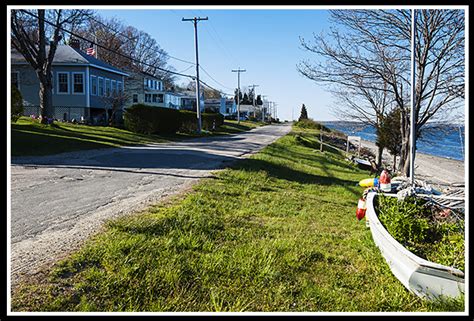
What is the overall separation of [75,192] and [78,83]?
23.7m

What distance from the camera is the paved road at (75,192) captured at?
12.2 ft

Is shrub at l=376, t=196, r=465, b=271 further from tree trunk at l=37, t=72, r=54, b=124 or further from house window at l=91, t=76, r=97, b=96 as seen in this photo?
house window at l=91, t=76, r=97, b=96

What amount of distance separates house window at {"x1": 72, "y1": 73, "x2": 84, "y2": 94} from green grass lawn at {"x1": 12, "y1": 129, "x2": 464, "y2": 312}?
80.6ft

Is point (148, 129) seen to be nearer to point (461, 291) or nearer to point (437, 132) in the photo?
point (437, 132)

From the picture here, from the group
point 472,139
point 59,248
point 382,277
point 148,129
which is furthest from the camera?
point 148,129

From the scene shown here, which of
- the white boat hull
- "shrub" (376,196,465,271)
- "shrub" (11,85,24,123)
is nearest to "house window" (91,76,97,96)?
"shrub" (11,85,24,123)

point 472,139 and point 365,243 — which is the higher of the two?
point 472,139

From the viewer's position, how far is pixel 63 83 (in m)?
27.8

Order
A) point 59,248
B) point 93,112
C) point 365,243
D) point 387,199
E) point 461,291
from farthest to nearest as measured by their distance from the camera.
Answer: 1. point 93,112
2. point 387,199
3. point 365,243
4. point 59,248
5. point 461,291

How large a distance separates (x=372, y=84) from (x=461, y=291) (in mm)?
9469

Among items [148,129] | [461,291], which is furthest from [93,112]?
[461,291]

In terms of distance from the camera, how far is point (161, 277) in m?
3.24

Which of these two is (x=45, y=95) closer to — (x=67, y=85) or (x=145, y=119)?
(x=145, y=119)
